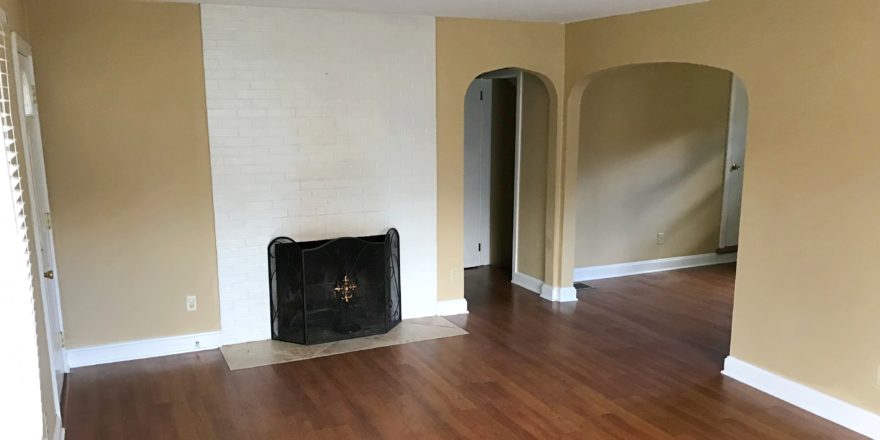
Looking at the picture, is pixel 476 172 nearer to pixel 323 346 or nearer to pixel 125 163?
pixel 323 346

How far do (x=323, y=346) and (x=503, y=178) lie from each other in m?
3.07

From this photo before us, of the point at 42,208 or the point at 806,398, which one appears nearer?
the point at 806,398

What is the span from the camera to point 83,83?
3.84m

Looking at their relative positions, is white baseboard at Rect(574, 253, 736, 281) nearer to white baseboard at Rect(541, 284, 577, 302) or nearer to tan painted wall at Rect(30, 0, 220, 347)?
white baseboard at Rect(541, 284, 577, 302)

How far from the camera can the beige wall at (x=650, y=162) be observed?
6.03 meters

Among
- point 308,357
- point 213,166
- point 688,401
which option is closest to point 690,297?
point 688,401

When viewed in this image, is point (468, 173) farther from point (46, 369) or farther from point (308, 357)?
point (46, 369)

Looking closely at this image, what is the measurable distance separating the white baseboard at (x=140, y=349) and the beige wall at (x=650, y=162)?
3.55 m

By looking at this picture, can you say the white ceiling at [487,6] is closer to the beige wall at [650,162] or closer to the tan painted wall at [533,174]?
the tan painted wall at [533,174]

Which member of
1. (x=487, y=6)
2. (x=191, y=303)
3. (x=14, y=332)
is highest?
(x=487, y=6)

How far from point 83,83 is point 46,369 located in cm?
189

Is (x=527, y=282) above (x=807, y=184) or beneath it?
beneath

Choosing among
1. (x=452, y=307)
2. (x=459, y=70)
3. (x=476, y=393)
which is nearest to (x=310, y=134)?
(x=459, y=70)

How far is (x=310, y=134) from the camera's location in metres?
4.50
